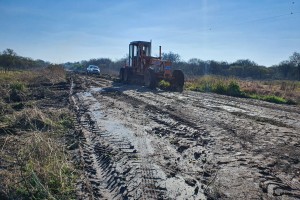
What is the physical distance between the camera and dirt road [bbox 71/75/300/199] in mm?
4211

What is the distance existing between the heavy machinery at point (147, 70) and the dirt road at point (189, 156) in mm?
10180

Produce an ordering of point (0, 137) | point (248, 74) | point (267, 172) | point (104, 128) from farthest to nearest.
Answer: point (248, 74)
point (104, 128)
point (0, 137)
point (267, 172)

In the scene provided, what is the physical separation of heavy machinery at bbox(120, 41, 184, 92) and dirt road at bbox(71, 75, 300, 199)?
10.2m

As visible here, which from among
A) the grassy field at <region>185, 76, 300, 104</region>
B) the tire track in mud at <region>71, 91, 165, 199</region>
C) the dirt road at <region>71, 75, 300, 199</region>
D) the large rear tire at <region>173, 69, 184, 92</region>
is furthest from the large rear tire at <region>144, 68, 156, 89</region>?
the tire track in mud at <region>71, 91, 165, 199</region>

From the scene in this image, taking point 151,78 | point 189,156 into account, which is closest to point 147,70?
point 151,78

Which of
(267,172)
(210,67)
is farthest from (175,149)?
(210,67)

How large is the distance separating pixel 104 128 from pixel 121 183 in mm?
3743

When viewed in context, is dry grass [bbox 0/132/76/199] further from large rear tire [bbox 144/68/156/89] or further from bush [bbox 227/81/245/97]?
bush [bbox 227/81/245/97]

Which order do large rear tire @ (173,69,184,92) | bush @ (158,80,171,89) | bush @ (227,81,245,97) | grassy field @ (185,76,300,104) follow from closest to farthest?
grassy field @ (185,76,300,104)
bush @ (227,81,245,97)
large rear tire @ (173,69,184,92)
bush @ (158,80,171,89)

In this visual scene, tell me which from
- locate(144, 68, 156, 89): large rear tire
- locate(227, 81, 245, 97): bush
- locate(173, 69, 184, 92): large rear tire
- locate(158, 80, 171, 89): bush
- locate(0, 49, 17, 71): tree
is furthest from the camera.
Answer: locate(0, 49, 17, 71): tree

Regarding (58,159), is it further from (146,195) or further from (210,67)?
(210,67)

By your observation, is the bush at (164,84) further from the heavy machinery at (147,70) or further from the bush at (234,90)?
the bush at (234,90)

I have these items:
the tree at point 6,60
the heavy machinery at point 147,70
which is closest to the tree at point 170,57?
the heavy machinery at point 147,70

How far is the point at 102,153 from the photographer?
5848mm
